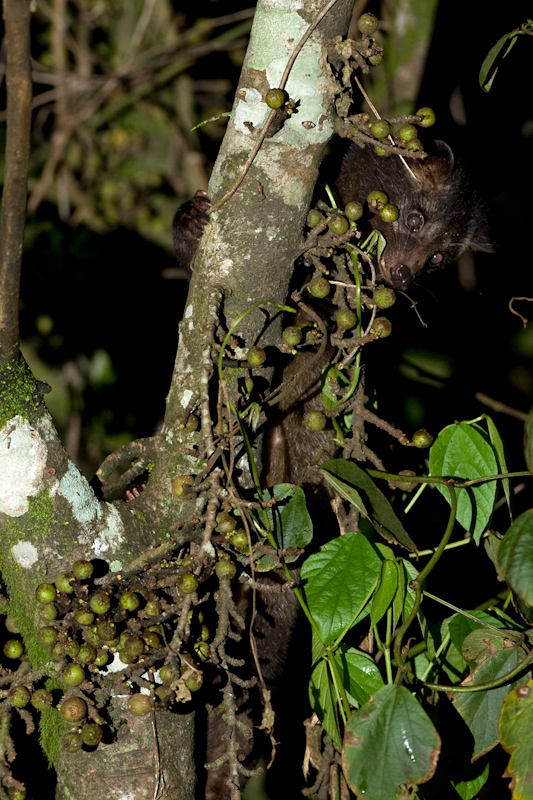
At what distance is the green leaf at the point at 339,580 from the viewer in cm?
155

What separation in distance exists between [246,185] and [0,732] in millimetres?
1246

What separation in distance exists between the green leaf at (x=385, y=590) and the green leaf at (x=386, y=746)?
0.52 ft

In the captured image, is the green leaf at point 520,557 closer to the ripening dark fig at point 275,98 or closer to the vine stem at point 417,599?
the vine stem at point 417,599

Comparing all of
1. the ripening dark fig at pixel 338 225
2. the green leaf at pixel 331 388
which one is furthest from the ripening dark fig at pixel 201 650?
the ripening dark fig at pixel 338 225

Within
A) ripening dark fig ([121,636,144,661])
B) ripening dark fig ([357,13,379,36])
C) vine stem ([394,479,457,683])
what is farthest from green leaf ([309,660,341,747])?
ripening dark fig ([357,13,379,36])

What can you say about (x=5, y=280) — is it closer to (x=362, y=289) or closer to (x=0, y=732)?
(x=362, y=289)

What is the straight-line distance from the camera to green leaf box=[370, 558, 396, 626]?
60.0 inches

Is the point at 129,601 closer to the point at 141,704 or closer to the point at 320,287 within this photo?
the point at 141,704

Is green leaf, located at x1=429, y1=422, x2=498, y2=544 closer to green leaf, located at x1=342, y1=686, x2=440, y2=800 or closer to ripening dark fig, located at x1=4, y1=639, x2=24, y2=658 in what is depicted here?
green leaf, located at x1=342, y1=686, x2=440, y2=800

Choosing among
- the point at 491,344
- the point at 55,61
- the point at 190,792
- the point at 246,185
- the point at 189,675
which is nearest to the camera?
the point at 189,675

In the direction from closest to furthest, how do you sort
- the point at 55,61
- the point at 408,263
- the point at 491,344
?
the point at 408,263 → the point at 491,344 → the point at 55,61

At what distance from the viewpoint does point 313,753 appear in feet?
5.63

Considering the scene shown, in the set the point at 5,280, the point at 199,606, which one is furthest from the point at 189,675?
the point at 5,280

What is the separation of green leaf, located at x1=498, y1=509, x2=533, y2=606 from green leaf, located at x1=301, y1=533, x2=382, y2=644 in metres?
0.33
